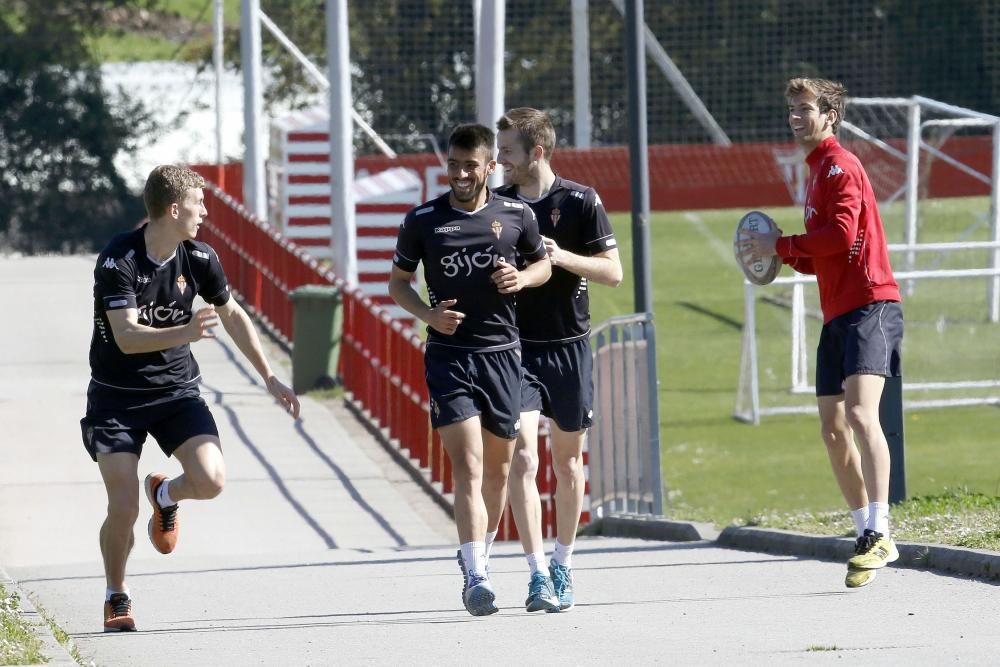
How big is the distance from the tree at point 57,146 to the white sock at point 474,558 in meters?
29.6

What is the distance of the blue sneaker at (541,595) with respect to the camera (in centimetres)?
764

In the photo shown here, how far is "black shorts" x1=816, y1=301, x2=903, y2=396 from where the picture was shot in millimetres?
7859

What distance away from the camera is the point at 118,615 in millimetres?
7562

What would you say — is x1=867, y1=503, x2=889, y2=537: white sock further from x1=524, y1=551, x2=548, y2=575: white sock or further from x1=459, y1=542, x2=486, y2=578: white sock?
x1=459, y1=542, x2=486, y2=578: white sock

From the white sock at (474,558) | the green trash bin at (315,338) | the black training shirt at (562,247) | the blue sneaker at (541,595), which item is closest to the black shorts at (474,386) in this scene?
the black training shirt at (562,247)

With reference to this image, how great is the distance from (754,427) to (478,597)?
438 inches

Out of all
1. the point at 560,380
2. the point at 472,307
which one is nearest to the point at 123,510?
the point at 472,307

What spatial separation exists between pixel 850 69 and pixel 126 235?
107 ft

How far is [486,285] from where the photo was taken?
24.6 feet

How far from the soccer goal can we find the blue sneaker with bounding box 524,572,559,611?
9872 mm

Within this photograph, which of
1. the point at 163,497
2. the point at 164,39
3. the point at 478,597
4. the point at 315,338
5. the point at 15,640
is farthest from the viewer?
the point at 164,39

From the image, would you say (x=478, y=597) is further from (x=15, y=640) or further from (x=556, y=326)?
(x=15, y=640)

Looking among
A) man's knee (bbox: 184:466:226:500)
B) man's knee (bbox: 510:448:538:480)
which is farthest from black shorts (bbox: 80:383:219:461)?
man's knee (bbox: 510:448:538:480)

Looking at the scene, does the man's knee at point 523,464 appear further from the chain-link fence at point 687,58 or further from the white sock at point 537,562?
the chain-link fence at point 687,58
